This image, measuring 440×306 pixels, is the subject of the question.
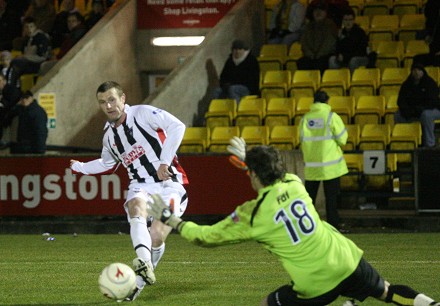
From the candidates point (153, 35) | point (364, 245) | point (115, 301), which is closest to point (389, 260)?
point (364, 245)

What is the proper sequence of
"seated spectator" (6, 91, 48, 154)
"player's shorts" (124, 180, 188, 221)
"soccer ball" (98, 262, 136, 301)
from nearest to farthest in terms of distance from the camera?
1. "soccer ball" (98, 262, 136, 301)
2. "player's shorts" (124, 180, 188, 221)
3. "seated spectator" (6, 91, 48, 154)

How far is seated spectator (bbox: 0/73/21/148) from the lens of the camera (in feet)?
67.9

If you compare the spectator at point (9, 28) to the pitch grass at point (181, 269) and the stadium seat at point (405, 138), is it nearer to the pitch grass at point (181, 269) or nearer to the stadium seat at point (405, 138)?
the pitch grass at point (181, 269)

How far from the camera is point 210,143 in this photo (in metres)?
19.7

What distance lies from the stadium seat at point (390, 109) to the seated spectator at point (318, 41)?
1.69m

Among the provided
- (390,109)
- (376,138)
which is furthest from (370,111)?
(376,138)

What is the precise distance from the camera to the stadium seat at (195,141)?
19.7m

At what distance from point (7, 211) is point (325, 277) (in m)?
11.5

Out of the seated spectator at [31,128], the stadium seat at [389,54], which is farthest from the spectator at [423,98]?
the seated spectator at [31,128]

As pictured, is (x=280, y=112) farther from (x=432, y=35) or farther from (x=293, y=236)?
(x=293, y=236)

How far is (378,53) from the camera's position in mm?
20891

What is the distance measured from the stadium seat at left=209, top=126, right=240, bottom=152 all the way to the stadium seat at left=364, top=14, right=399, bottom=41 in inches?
142

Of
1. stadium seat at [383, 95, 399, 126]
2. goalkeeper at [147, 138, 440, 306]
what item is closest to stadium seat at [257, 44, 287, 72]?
stadium seat at [383, 95, 399, 126]

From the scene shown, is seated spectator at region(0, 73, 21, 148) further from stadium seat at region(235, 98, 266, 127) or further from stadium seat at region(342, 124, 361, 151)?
stadium seat at region(342, 124, 361, 151)
